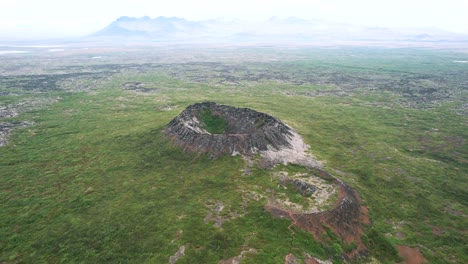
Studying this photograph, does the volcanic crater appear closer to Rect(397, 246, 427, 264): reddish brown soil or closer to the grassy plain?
the grassy plain

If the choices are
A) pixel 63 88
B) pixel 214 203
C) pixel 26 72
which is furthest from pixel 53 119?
pixel 26 72

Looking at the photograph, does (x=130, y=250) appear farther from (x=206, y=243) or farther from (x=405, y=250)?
(x=405, y=250)

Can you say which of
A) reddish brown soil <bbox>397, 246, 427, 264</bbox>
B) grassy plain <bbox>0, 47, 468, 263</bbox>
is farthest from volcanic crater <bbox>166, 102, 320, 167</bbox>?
reddish brown soil <bbox>397, 246, 427, 264</bbox>

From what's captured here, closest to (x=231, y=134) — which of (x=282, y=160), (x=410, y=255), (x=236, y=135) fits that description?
(x=236, y=135)

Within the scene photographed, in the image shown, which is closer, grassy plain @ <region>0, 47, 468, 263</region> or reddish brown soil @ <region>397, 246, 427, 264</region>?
reddish brown soil @ <region>397, 246, 427, 264</region>

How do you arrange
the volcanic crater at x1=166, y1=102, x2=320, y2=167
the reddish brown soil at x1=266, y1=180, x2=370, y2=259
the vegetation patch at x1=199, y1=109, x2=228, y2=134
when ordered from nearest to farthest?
the reddish brown soil at x1=266, y1=180, x2=370, y2=259 < the volcanic crater at x1=166, y1=102, x2=320, y2=167 < the vegetation patch at x1=199, y1=109, x2=228, y2=134

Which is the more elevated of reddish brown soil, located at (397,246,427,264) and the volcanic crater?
the volcanic crater
